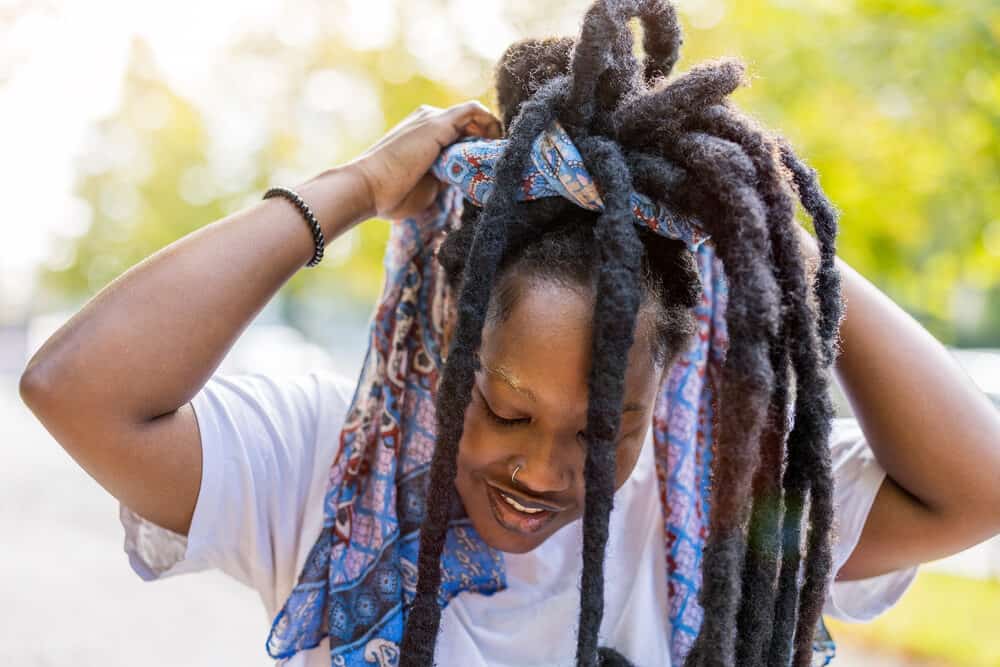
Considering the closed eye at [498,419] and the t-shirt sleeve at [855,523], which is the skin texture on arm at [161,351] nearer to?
the closed eye at [498,419]

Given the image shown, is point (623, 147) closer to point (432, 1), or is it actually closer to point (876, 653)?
point (876, 653)

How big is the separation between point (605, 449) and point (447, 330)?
0.67 metres

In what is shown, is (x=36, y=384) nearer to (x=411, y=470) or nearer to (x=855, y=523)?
(x=411, y=470)

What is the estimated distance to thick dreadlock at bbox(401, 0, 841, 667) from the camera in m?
1.37

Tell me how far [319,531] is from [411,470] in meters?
0.23

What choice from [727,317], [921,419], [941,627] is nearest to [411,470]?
[727,317]

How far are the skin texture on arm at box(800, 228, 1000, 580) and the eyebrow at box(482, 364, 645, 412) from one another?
55 cm

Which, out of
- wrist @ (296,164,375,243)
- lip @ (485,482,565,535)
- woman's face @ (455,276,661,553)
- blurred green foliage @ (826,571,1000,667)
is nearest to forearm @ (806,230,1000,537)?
woman's face @ (455,276,661,553)

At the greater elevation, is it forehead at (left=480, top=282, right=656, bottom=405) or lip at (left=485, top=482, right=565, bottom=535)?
forehead at (left=480, top=282, right=656, bottom=405)

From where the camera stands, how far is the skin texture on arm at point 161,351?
1564 millimetres

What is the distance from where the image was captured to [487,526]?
1.84 m

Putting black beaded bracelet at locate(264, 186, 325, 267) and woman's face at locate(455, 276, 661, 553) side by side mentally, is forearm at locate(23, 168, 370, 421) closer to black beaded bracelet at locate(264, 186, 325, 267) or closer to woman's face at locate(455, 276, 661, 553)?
black beaded bracelet at locate(264, 186, 325, 267)

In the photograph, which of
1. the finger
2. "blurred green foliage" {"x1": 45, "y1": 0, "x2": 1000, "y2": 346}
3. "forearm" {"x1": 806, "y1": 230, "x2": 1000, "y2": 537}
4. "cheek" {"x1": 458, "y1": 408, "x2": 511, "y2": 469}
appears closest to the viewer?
"cheek" {"x1": 458, "y1": 408, "x2": 511, "y2": 469}

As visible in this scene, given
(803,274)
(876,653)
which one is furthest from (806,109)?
(803,274)
